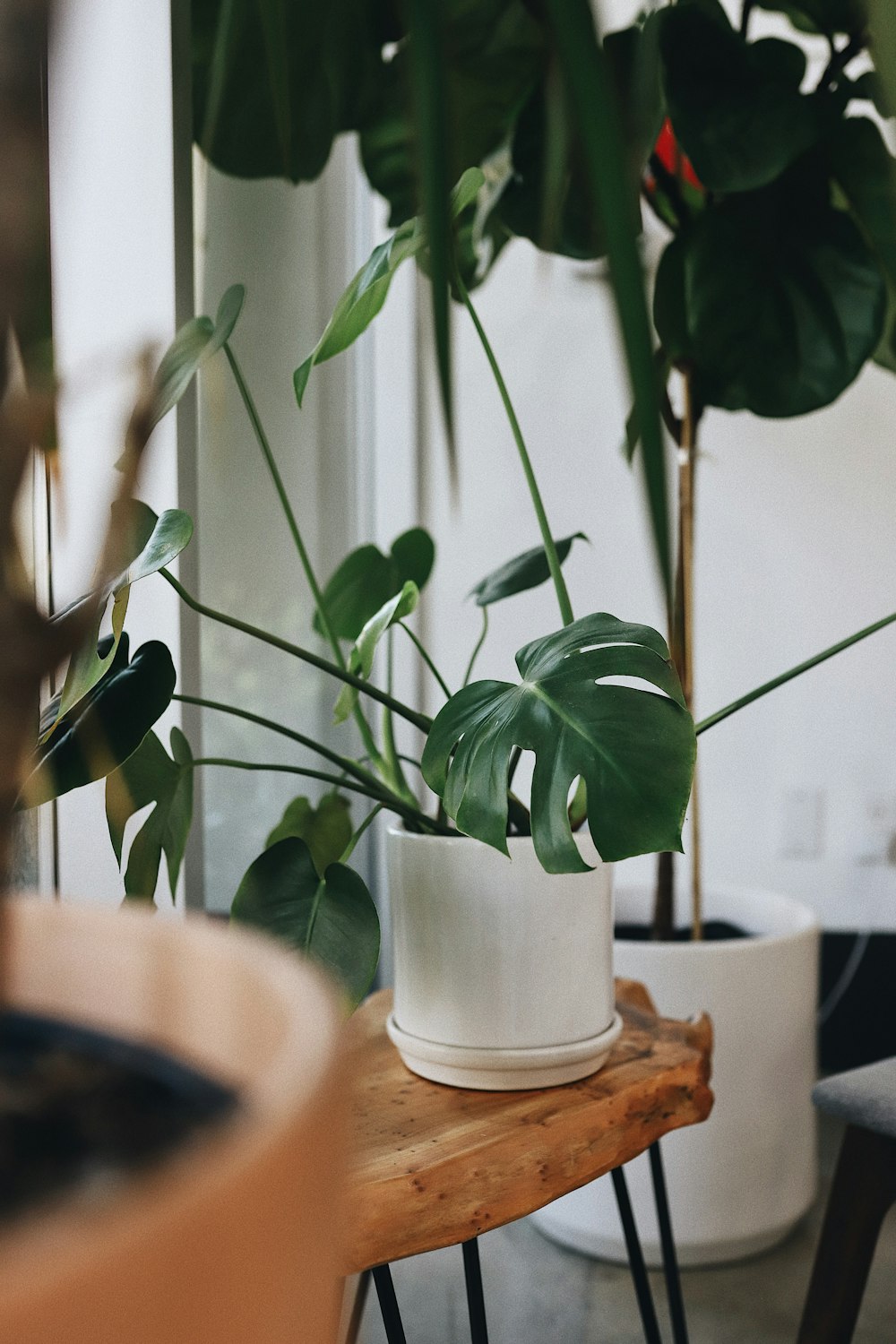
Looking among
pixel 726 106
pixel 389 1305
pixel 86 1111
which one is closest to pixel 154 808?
pixel 389 1305

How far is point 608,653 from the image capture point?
0.68m

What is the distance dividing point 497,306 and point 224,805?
3.78 feet

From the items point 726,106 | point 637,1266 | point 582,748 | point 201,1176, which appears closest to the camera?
point 201,1176

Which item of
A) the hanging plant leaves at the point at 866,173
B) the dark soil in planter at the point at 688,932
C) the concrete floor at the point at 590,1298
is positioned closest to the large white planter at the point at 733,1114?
the concrete floor at the point at 590,1298

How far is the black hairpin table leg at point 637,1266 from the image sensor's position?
3.04 feet

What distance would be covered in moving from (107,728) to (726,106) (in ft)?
2.85

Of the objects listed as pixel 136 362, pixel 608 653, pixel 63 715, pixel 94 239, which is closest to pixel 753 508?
pixel 94 239

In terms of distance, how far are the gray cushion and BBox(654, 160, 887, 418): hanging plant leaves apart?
658 mm

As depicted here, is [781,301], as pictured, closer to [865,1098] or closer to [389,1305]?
[865,1098]

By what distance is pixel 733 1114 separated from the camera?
1.31m

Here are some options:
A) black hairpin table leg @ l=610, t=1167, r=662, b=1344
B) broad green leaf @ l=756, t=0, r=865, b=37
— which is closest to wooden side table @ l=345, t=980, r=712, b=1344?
black hairpin table leg @ l=610, t=1167, r=662, b=1344

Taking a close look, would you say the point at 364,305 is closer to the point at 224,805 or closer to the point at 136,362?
the point at 136,362

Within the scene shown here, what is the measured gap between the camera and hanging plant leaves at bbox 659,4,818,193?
1057 mm

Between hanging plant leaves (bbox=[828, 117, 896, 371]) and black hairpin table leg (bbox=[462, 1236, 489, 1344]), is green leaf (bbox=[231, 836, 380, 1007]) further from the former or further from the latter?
hanging plant leaves (bbox=[828, 117, 896, 371])
